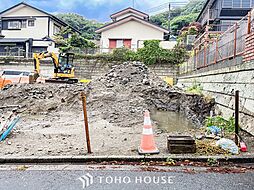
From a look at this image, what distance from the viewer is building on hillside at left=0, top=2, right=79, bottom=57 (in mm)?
36625

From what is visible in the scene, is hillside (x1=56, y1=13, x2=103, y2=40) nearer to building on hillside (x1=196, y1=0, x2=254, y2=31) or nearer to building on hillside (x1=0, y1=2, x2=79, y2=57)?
building on hillside (x1=0, y1=2, x2=79, y2=57)

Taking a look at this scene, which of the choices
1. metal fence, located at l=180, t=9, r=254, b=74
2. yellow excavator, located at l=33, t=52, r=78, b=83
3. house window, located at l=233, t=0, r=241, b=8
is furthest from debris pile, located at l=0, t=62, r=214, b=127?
house window, located at l=233, t=0, r=241, b=8

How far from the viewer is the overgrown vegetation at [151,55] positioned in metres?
27.7

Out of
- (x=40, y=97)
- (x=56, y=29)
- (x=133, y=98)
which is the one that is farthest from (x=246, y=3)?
(x=56, y=29)

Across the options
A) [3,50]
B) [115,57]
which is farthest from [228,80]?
[3,50]

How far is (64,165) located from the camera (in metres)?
4.88

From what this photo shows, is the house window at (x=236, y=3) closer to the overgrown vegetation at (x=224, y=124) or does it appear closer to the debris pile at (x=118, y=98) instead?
the debris pile at (x=118, y=98)

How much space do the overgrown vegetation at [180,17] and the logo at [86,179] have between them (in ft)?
155

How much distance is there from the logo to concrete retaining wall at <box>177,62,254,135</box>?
387 centimetres

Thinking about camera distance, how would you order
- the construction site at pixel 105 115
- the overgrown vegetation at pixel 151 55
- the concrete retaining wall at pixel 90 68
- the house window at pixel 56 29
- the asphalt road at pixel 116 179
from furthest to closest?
the house window at pixel 56 29, the concrete retaining wall at pixel 90 68, the overgrown vegetation at pixel 151 55, the construction site at pixel 105 115, the asphalt road at pixel 116 179

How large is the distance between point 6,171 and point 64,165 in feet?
2.92

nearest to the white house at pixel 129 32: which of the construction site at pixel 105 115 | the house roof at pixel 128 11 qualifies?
the house roof at pixel 128 11

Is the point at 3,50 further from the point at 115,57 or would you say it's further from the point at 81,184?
the point at 81,184

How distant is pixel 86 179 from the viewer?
4.06 metres
